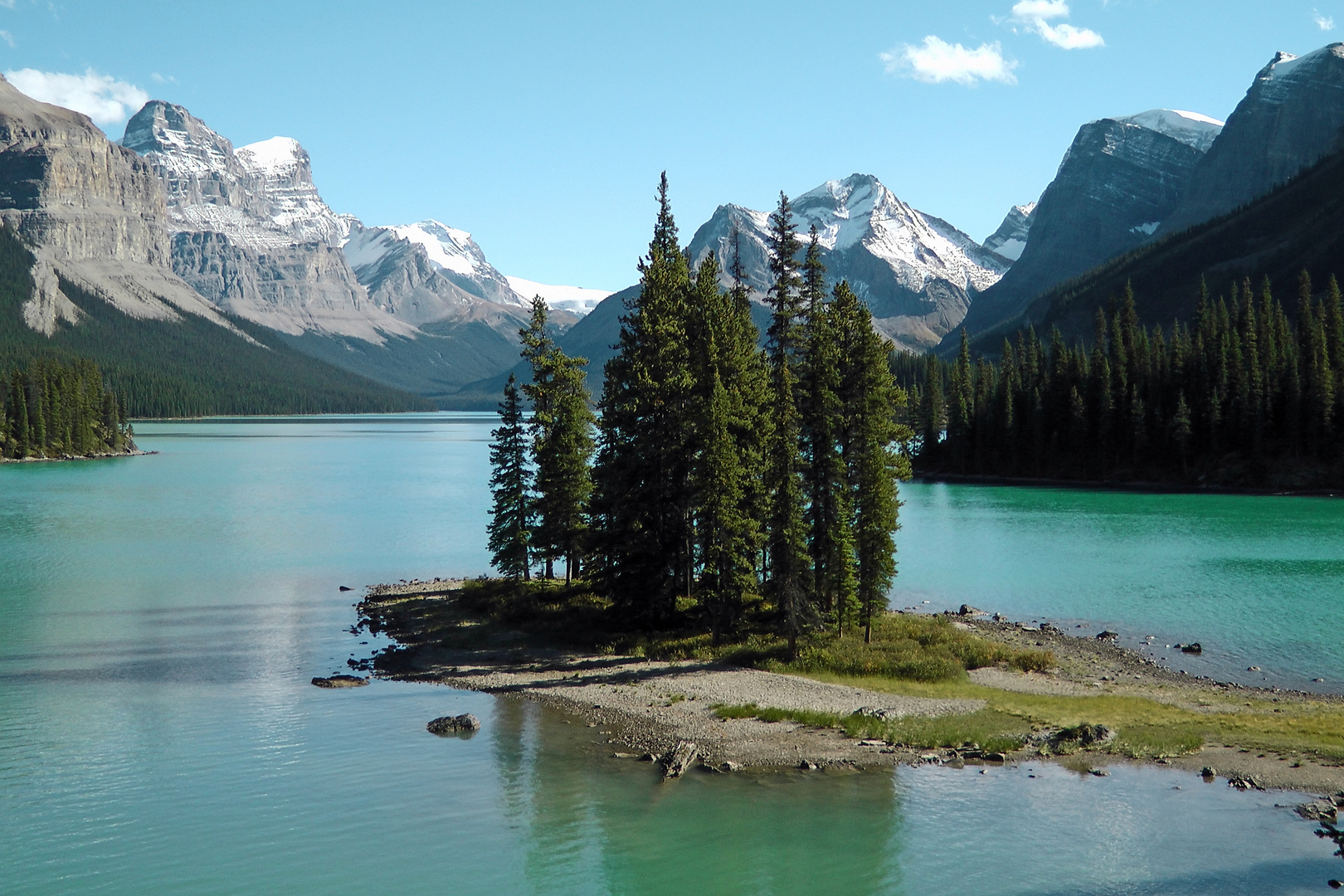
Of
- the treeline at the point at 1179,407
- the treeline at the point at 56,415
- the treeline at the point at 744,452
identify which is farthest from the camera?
the treeline at the point at 56,415

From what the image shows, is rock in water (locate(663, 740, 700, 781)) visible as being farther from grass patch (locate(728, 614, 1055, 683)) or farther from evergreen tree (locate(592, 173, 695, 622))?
evergreen tree (locate(592, 173, 695, 622))

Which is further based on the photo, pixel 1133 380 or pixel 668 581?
pixel 1133 380

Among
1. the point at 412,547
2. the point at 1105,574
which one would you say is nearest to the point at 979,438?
the point at 1105,574

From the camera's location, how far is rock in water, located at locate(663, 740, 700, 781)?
30.3m

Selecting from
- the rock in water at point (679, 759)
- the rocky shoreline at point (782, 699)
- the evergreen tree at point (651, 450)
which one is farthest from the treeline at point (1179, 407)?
the rock in water at point (679, 759)

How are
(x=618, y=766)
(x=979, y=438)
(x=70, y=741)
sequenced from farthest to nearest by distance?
(x=979, y=438) → (x=70, y=741) → (x=618, y=766)

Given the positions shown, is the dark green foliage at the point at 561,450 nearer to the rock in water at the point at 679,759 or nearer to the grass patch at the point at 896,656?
the grass patch at the point at 896,656

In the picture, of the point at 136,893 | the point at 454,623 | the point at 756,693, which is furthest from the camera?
the point at 454,623

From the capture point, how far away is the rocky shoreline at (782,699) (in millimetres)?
30484

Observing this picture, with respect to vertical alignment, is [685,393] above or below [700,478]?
above

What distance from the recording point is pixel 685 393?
4475cm

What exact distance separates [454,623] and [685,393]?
18922 millimetres

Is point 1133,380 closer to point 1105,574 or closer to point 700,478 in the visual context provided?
point 1105,574

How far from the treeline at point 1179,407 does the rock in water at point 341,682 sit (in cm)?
11322
